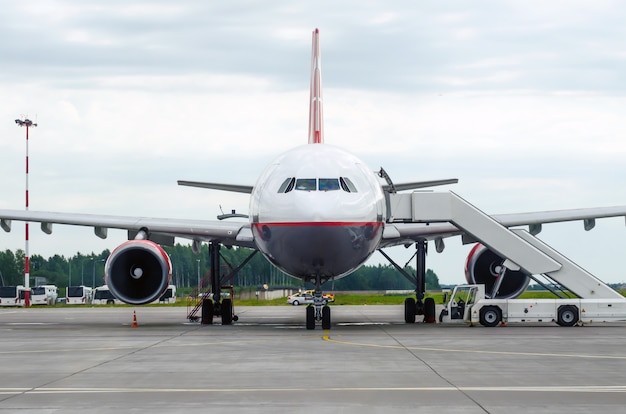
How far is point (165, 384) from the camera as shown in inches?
496

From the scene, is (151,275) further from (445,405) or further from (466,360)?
(445,405)

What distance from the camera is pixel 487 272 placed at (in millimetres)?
30641

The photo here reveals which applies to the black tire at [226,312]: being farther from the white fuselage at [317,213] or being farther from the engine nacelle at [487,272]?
the engine nacelle at [487,272]

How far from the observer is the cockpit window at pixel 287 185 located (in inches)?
931

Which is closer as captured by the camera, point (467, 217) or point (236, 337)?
point (236, 337)

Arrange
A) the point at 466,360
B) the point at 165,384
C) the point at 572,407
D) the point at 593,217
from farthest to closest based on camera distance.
Result: the point at 593,217, the point at 466,360, the point at 165,384, the point at 572,407

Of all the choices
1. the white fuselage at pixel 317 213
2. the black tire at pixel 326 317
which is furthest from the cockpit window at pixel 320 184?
the black tire at pixel 326 317

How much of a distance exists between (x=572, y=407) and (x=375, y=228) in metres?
14.0

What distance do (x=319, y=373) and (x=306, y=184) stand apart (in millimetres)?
10033

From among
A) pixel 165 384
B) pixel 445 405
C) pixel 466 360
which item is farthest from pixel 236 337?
pixel 445 405

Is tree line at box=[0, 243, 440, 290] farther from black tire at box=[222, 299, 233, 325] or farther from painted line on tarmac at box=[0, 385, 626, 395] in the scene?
painted line on tarmac at box=[0, 385, 626, 395]

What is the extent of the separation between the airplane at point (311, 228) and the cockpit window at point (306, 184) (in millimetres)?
28

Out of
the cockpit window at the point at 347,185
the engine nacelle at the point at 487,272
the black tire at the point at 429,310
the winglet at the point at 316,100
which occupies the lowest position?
the black tire at the point at 429,310

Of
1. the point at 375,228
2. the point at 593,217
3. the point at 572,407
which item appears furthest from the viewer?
the point at 593,217
